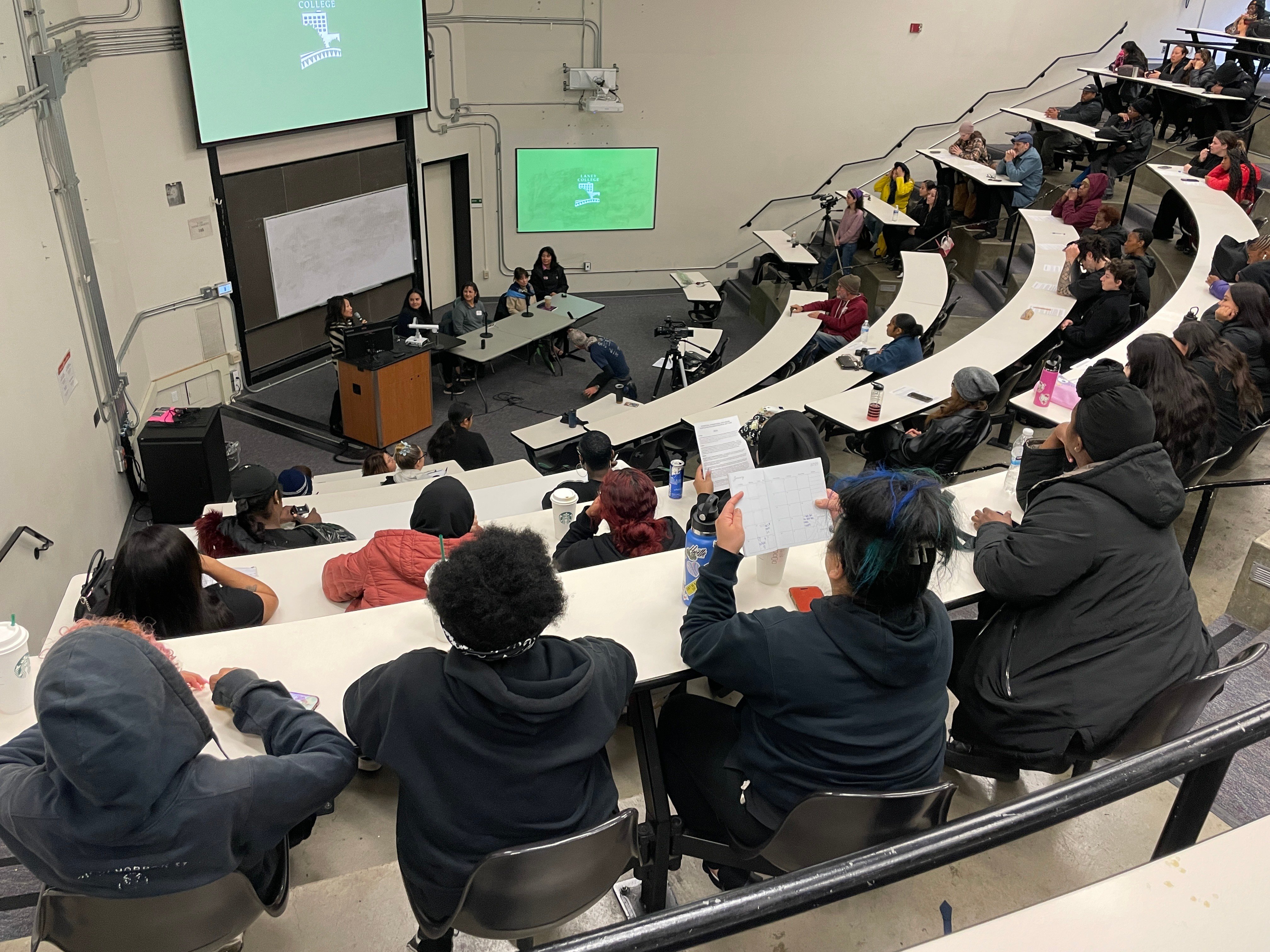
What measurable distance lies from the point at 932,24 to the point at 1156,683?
1125 cm

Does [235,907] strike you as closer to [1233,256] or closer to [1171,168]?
[1233,256]

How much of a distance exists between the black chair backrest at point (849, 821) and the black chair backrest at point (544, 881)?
33cm

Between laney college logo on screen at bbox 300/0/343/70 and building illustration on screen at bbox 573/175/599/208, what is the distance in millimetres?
3555

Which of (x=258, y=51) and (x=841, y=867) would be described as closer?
(x=841, y=867)

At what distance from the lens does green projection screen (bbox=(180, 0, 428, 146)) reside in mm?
7219

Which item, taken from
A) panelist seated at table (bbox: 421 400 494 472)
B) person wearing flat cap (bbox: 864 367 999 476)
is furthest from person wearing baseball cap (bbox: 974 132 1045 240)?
panelist seated at table (bbox: 421 400 494 472)

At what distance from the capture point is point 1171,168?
8.43 m

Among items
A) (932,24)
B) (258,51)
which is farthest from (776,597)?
(932,24)

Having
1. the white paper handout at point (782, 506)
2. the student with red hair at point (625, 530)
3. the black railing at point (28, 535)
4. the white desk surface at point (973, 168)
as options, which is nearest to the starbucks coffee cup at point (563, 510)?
the student with red hair at point (625, 530)

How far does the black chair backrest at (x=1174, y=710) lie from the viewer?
2006 millimetres

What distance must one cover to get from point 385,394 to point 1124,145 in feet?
26.6

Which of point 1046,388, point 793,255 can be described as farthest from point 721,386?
point 793,255

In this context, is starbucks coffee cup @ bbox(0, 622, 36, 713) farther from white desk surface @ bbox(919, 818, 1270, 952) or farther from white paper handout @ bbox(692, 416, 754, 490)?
white desk surface @ bbox(919, 818, 1270, 952)

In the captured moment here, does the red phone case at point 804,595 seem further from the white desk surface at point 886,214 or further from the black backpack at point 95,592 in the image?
the white desk surface at point 886,214
